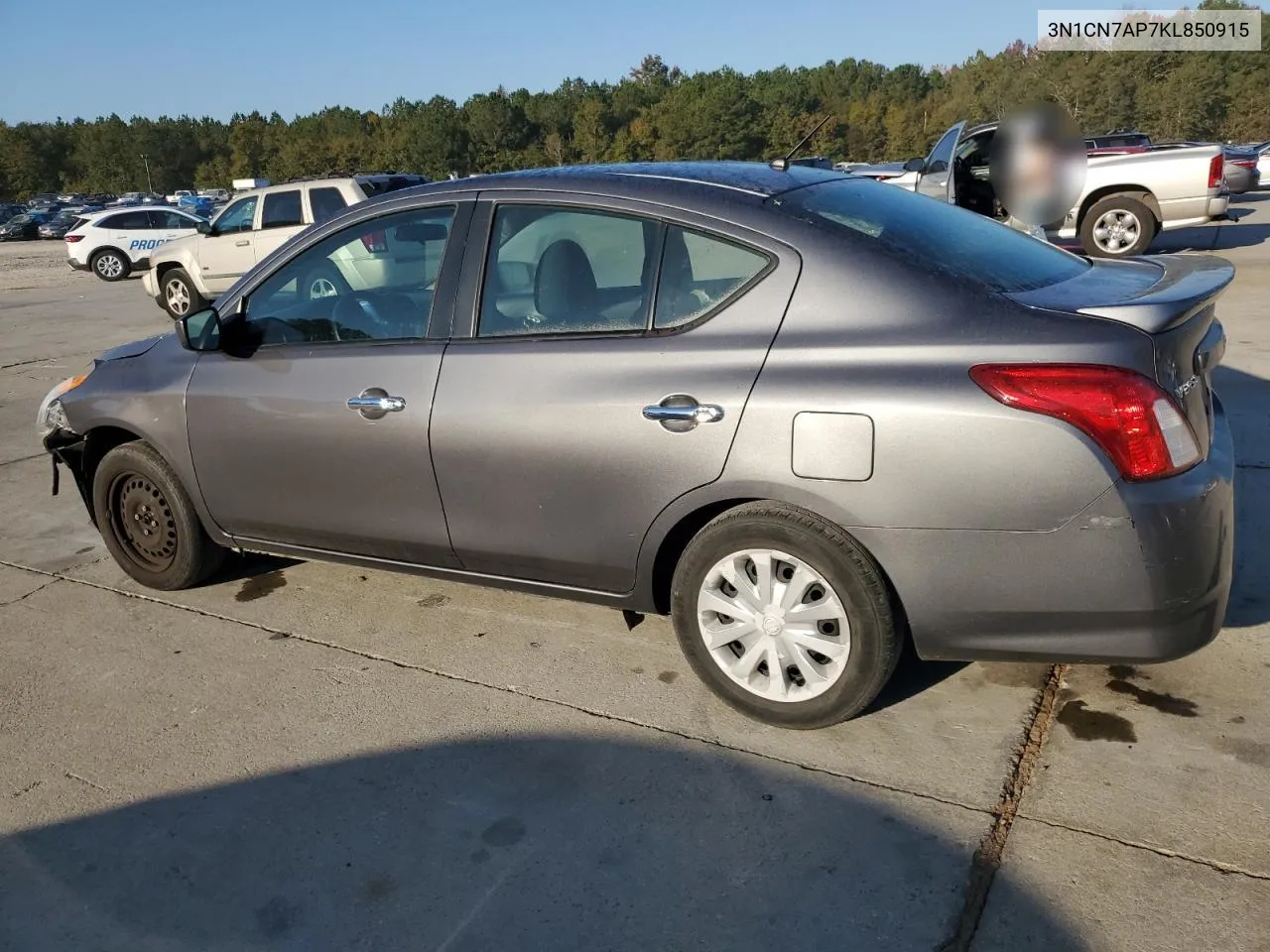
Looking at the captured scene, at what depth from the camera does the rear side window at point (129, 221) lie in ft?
72.9

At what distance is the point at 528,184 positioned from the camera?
3.48 m

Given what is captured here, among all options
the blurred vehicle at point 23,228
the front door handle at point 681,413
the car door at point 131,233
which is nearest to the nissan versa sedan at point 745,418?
the front door handle at point 681,413

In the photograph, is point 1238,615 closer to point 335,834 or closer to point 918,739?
point 918,739

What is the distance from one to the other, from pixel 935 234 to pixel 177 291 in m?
14.7

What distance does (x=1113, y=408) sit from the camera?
251 centimetres

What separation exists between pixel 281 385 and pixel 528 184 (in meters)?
1.22

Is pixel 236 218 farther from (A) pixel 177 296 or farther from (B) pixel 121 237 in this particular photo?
(B) pixel 121 237

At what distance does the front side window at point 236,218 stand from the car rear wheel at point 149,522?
11.4 meters

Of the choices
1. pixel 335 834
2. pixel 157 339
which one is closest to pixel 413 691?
pixel 335 834

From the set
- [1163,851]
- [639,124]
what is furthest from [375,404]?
[639,124]

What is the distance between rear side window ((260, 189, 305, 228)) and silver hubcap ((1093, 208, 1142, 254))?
10936mm

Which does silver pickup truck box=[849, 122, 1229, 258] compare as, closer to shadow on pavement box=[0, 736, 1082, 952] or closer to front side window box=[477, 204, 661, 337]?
front side window box=[477, 204, 661, 337]

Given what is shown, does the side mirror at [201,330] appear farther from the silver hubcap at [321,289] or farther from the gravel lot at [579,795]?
the gravel lot at [579,795]

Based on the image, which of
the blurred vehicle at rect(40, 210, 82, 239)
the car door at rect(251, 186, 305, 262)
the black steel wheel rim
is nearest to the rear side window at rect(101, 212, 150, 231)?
the car door at rect(251, 186, 305, 262)
